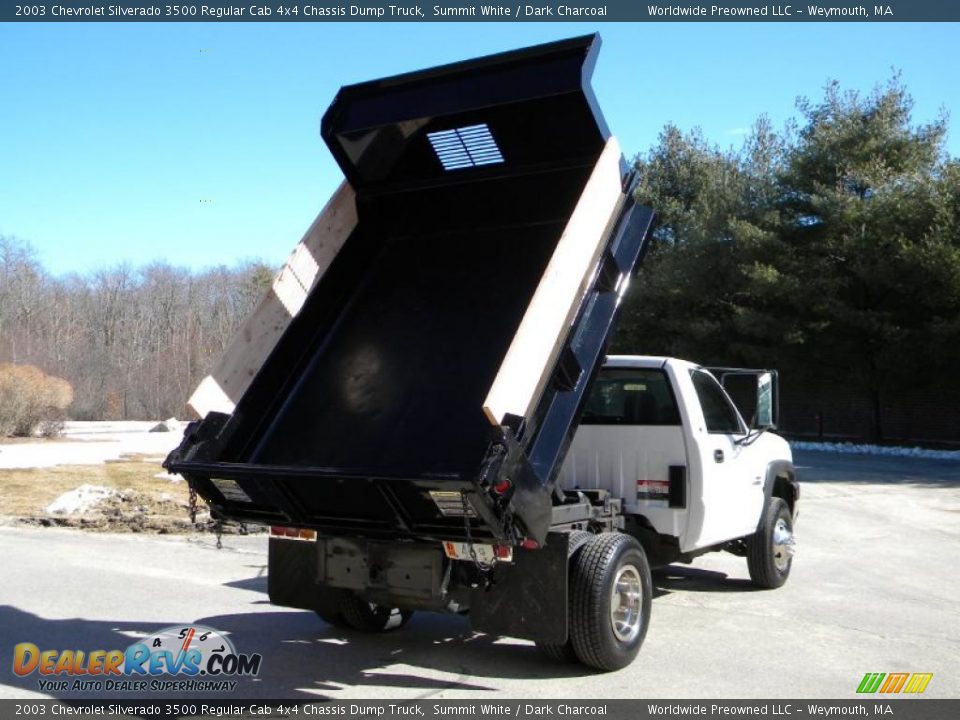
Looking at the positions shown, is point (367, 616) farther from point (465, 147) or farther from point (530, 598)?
point (465, 147)

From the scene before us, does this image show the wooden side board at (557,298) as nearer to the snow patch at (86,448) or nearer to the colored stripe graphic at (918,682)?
the colored stripe graphic at (918,682)

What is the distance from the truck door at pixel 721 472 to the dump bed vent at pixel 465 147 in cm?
249

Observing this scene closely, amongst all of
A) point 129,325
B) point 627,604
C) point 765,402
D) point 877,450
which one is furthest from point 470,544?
point 129,325

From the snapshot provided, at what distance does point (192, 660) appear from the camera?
602 centimetres

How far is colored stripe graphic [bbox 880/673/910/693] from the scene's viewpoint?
17.9ft

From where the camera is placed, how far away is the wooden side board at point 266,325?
5.71 meters

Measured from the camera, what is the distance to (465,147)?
6.48 m

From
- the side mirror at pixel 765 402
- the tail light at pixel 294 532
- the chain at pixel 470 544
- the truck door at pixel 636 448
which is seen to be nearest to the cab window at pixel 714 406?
the side mirror at pixel 765 402

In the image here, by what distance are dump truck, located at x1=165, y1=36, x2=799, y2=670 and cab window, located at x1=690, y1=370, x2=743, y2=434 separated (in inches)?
2.8

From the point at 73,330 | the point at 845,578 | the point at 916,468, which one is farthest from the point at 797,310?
the point at 73,330

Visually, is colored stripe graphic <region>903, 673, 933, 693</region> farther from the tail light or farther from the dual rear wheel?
the tail light

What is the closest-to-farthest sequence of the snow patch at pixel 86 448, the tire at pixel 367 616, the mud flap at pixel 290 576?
the mud flap at pixel 290 576 → the tire at pixel 367 616 → the snow patch at pixel 86 448

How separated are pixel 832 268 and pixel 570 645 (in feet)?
78.3

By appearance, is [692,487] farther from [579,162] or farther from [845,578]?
[845,578]
